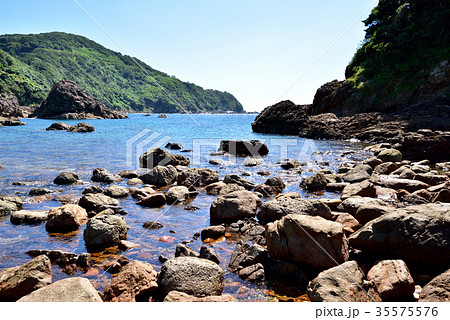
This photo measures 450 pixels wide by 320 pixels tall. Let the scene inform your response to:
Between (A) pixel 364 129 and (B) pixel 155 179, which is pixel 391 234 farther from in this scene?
(A) pixel 364 129

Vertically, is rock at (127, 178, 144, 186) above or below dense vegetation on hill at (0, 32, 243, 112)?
below

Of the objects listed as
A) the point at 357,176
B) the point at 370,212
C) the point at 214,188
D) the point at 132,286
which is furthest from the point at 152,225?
the point at 357,176

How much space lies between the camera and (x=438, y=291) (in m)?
4.02

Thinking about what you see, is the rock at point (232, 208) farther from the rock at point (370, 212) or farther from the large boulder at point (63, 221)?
the large boulder at point (63, 221)

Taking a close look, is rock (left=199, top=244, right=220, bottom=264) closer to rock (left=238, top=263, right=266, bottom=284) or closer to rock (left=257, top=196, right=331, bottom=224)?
rock (left=238, top=263, right=266, bottom=284)

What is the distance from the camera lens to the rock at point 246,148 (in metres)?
23.8

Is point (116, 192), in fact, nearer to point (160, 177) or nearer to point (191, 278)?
point (160, 177)

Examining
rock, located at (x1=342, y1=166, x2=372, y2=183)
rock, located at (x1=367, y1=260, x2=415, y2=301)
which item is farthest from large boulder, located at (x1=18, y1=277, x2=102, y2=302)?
rock, located at (x1=342, y1=166, x2=372, y2=183)

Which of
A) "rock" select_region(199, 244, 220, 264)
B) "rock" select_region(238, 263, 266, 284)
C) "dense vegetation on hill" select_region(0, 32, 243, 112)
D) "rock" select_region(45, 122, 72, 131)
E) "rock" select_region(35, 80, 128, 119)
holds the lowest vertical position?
"rock" select_region(238, 263, 266, 284)

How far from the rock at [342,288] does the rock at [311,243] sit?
77cm

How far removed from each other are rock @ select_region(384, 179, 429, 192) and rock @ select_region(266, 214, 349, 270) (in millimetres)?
7159

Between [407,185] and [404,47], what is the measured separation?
121 ft

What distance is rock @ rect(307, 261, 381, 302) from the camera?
399 centimetres

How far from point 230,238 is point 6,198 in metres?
7.13
